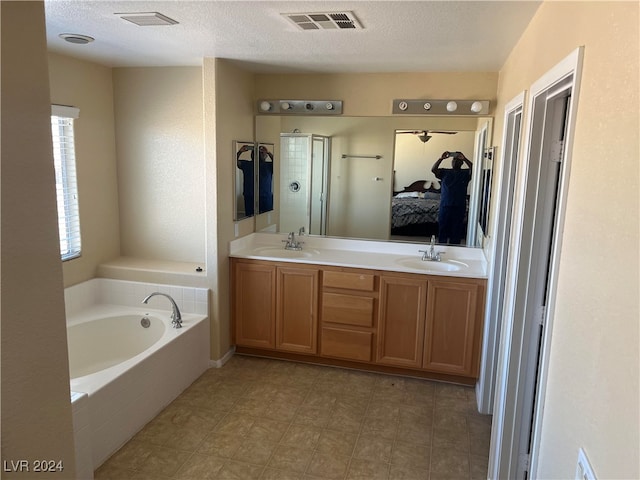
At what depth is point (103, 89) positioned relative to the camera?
12.7 ft

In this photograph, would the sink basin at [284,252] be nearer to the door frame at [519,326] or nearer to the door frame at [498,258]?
the door frame at [498,258]

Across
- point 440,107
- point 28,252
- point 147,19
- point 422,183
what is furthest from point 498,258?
point 28,252

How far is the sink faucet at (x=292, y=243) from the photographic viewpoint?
4.19 metres

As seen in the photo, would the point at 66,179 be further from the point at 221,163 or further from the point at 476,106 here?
the point at 476,106

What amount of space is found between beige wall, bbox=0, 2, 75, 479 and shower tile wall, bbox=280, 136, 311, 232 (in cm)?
324

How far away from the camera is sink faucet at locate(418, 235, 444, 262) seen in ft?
12.6

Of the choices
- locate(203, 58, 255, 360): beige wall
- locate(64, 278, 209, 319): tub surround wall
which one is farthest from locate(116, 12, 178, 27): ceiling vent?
locate(64, 278, 209, 319): tub surround wall

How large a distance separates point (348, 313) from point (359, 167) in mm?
1214

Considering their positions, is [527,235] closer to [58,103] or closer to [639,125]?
[639,125]

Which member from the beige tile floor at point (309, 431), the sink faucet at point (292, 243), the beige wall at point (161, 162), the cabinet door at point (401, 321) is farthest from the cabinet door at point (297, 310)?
the beige wall at point (161, 162)

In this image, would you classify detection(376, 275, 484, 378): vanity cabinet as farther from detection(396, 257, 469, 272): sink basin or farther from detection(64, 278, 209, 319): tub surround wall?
detection(64, 278, 209, 319): tub surround wall

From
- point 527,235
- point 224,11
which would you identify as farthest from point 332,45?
point 527,235

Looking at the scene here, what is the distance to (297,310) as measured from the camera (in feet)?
12.6

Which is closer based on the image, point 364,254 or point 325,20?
point 325,20
